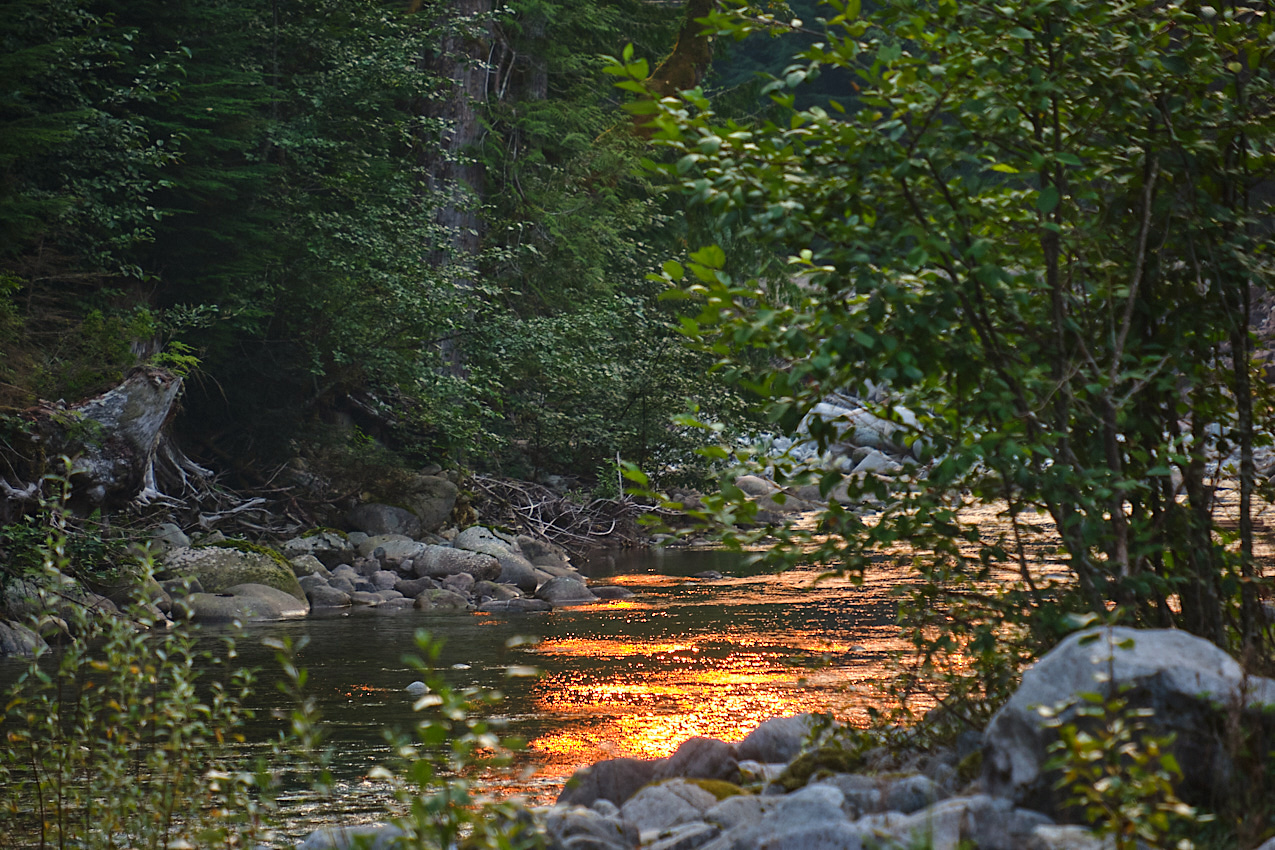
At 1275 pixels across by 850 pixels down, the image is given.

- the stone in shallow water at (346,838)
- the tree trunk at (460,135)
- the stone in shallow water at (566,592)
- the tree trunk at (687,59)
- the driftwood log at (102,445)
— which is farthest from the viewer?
the tree trunk at (687,59)

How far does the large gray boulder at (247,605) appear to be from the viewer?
12.0 m

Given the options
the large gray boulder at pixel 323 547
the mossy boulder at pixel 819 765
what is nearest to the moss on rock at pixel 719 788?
the mossy boulder at pixel 819 765

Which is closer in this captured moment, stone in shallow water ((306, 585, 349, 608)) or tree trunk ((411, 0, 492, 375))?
stone in shallow water ((306, 585, 349, 608))

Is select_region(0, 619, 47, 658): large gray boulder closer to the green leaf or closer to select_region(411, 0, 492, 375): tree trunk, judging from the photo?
select_region(411, 0, 492, 375): tree trunk

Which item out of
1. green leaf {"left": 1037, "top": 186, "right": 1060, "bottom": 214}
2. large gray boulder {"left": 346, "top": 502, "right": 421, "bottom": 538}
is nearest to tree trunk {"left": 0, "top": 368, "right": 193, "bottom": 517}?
large gray boulder {"left": 346, "top": 502, "right": 421, "bottom": 538}

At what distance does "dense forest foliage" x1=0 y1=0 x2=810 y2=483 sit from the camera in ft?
42.5

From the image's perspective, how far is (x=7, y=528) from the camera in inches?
398

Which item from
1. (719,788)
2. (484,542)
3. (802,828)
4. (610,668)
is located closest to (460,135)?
(484,542)

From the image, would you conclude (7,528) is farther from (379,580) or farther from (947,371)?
(947,371)

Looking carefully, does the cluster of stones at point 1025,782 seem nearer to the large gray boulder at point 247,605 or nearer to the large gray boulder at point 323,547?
the large gray boulder at point 247,605

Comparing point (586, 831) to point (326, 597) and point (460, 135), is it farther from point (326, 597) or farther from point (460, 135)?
point (460, 135)

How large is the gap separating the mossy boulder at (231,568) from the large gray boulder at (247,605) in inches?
6.3

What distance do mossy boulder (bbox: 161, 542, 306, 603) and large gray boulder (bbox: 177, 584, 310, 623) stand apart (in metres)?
0.16

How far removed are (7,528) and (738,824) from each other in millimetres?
8349
